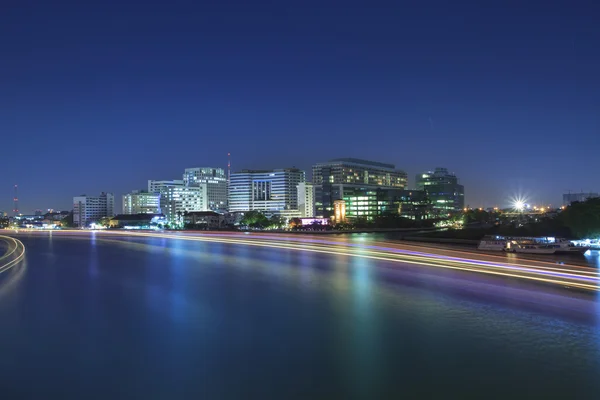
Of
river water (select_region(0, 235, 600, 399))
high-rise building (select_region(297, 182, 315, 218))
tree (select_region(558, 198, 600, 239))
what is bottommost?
river water (select_region(0, 235, 600, 399))

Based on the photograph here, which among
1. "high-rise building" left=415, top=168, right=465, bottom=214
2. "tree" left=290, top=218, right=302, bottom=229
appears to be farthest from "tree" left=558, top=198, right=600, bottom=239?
"high-rise building" left=415, top=168, right=465, bottom=214

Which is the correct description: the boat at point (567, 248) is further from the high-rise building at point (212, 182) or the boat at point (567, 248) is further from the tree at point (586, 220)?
the high-rise building at point (212, 182)

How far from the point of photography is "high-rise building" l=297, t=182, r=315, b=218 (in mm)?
117750

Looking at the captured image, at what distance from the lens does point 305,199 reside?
119 metres

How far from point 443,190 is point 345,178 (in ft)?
106

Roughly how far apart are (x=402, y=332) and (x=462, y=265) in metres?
10.8

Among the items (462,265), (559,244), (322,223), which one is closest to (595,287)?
(462,265)

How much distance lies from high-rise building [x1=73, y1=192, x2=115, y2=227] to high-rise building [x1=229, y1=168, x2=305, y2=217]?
46.0 metres

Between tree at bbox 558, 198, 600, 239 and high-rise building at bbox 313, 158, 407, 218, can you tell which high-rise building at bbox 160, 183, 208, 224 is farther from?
tree at bbox 558, 198, 600, 239

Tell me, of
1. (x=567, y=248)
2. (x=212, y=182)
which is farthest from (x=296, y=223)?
(x=212, y=182)

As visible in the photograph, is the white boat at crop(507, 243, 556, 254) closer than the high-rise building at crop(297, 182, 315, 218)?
Yes

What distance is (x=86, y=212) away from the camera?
13738 centimetres

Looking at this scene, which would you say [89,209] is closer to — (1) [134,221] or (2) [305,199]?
(1) [134,221]

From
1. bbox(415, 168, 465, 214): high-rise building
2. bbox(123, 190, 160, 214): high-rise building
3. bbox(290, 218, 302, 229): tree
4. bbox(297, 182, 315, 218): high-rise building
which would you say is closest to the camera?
bbox(290, 218, 302, 229): tree
